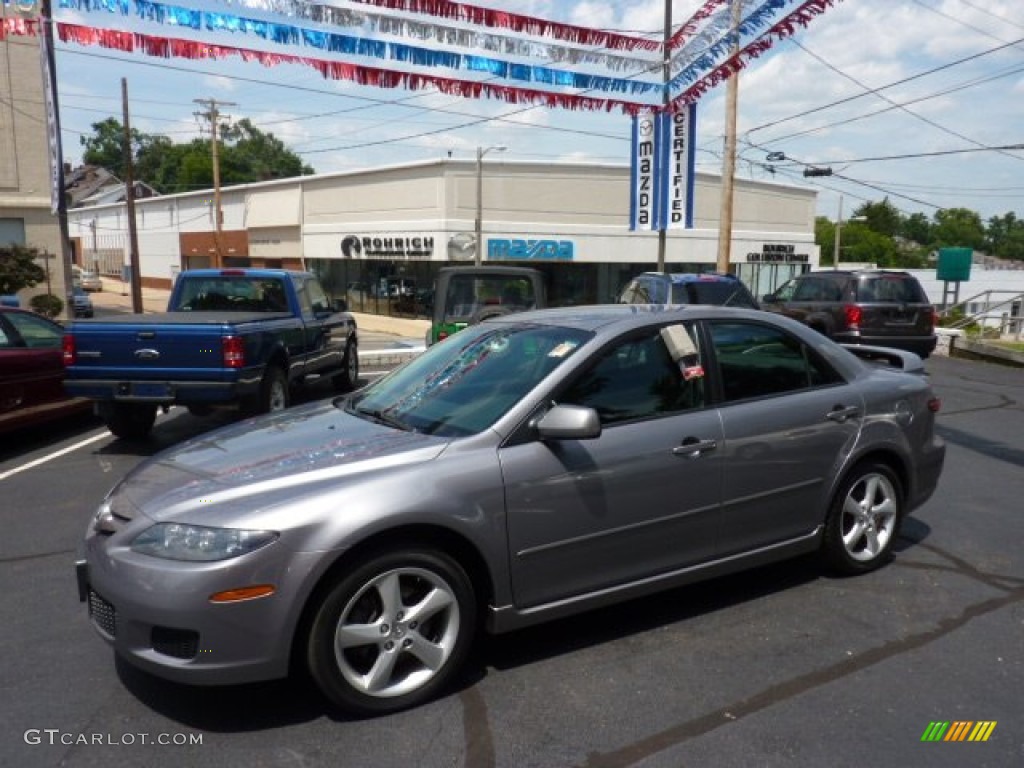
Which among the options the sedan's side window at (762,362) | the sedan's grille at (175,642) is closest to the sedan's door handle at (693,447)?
the sedan's side window at (762,362)

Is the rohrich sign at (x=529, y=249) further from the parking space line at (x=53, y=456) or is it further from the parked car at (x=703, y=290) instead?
the parking space line at (x=53, y=456)

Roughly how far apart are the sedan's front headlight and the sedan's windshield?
3.12 feet

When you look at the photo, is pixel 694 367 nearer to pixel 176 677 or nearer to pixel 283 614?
pixel 283 614

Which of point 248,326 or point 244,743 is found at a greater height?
point 248,326

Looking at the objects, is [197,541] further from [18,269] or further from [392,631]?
[18,269]

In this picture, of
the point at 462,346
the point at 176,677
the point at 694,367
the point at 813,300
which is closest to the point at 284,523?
the point at 176,677

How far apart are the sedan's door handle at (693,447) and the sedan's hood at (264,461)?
1.15 m

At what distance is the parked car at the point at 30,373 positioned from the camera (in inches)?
318

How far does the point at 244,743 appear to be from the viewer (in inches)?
124

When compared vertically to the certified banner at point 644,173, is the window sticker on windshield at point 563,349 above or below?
below

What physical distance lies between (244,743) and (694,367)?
259 centimetres

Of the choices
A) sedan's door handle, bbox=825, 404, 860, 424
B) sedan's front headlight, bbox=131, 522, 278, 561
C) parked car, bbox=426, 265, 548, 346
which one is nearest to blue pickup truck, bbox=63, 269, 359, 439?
parked car, bbox=426, 265, 548, 346

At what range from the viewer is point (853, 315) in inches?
542

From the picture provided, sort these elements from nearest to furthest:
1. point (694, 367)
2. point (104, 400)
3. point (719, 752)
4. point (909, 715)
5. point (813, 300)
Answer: point (719, 752) → point (909, 715) → point (694, 367) → point (104, 400) → point (813, 300)
